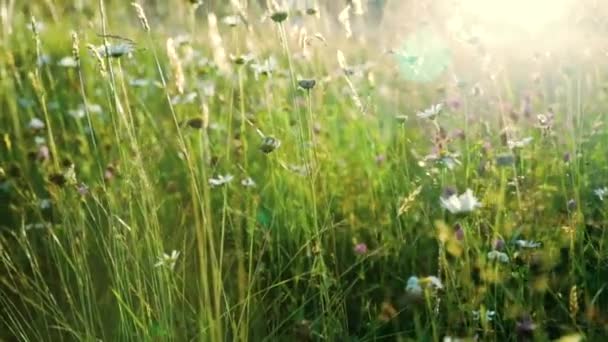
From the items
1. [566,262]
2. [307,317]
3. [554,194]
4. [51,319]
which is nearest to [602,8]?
[554,194]

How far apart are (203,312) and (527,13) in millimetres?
1689

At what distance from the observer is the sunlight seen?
101 inches

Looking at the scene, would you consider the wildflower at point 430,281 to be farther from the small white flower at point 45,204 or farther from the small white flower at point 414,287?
the small white flower at point 45,204

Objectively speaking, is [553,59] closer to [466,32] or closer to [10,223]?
[466,32]

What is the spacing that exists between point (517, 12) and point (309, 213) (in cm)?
116

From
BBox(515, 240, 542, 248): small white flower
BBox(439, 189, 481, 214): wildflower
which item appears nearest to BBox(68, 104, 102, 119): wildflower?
BBox(515, 240, 542, 248): small white flower

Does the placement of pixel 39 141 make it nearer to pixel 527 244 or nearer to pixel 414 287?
pixel 527 244

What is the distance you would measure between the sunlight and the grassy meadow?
0.09 metres

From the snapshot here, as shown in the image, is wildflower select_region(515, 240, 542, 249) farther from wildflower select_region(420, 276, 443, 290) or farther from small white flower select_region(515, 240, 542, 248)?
wildflower select_region(420, 276, 443, 290)

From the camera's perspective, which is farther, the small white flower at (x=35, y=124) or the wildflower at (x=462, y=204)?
the small white flower at (x=35, y=124)

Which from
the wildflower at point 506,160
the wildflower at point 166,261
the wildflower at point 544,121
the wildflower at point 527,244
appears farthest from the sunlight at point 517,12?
the wildflower at point 166,261

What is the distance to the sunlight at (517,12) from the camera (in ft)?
8.42

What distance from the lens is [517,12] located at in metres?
2.68

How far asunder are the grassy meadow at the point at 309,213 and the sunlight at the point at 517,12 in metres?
0.09
